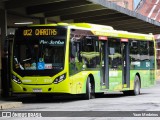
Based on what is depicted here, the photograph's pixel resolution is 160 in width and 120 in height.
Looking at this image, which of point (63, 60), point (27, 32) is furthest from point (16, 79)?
point (63, 60)

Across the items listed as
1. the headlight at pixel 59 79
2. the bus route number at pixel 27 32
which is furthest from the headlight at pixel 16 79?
the bus route number at pixel 27 32

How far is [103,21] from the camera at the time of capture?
35188 mm

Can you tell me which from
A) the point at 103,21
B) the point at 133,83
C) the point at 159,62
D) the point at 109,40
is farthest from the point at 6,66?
the point at 159,62

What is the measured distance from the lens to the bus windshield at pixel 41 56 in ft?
64.5

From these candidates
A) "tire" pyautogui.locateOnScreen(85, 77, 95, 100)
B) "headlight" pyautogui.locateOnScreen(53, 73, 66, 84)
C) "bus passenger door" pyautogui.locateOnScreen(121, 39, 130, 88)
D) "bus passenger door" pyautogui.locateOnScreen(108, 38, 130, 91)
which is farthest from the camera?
"bus passenger door" pyautogui.locateOnScreen(121, 39, 130, 88)

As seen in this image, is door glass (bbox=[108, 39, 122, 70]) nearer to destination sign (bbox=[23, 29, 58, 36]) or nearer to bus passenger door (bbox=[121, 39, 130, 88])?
bus passenger door (bbox=[121, 39, 130, 88])

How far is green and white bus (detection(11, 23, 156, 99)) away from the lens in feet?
64.3


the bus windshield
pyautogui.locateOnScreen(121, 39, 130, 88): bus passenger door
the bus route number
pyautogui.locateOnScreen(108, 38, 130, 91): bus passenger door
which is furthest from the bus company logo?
pyautogui.locateOnScreen(121, 39, 130, 88): bus passenger door

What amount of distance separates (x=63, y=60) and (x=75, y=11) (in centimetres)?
1062

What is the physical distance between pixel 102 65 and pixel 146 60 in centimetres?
468

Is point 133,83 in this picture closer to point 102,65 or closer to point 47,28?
point 102,65

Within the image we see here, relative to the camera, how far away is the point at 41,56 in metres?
19.8

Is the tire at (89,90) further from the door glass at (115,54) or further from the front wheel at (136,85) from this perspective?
the front wheel at (136,85)
